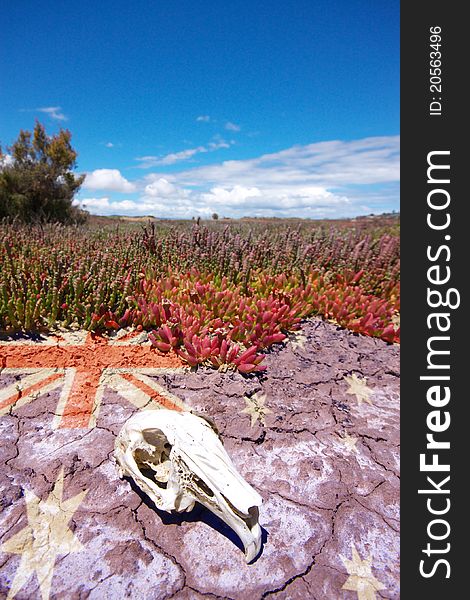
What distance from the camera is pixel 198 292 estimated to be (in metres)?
4.82

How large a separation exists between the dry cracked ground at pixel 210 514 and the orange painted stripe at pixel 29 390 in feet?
0.14

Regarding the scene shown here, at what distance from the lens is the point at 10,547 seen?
1.87m

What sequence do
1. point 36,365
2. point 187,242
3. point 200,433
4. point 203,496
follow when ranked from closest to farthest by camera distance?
point 203,496
point 200,433
point 36,365
point 187,242

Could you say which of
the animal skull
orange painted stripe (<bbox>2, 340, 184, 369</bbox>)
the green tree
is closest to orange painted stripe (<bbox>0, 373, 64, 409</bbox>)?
orange painted stripe (<bbox>2, 340, 184, 369</bbox>)

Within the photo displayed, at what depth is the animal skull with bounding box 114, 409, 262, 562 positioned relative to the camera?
5.73ft

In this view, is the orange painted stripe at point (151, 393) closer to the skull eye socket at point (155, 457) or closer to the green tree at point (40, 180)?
the skull eye socket at point (155, 457)

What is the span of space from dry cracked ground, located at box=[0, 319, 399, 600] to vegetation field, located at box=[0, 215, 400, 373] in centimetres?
73

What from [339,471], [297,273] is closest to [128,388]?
[339,471]

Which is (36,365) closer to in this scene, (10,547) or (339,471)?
(10,547)

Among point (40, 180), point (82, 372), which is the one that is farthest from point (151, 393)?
point (40, 180)

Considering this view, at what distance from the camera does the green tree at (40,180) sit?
14953mm

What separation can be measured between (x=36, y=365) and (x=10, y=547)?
2012 mm

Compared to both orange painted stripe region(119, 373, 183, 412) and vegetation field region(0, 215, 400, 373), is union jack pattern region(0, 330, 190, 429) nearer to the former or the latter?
orange painted stripe region(119, 373, 183, 412)

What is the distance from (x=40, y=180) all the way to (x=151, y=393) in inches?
635
